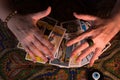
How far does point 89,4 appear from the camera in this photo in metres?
1.57

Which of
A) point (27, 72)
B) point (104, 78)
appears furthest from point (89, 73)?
point (27, 72)

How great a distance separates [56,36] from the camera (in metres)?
1.46

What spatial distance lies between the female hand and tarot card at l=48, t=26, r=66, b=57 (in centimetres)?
22

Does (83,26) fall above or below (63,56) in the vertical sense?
above

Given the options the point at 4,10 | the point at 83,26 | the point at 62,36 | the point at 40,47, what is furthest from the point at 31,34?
the point at 83,26

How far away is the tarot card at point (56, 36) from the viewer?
146cm

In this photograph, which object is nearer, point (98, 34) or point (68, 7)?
point (98, 34)

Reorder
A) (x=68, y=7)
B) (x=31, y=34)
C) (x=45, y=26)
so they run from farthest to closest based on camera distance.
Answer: (x=68, y=7), (x=45, y=26), (x=31, y=34)

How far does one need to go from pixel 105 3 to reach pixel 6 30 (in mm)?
632

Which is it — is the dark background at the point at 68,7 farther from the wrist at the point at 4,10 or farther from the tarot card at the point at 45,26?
the wrist at the point at 4,10

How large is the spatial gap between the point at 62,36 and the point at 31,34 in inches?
12.2

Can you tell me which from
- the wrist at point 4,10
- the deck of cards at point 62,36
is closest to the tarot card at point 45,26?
the deck of cards at point 62,36

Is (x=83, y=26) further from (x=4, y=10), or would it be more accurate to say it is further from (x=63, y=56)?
(x=4, y=10)

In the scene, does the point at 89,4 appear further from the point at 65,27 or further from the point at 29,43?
the point at 29,43
